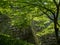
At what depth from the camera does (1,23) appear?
19438 millimetres

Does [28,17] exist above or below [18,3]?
below

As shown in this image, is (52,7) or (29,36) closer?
(52,7)

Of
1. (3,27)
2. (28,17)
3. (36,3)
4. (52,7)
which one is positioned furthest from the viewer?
(3,27)

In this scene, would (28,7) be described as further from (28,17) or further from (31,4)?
(28,17)

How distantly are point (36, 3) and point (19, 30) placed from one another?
490 inches

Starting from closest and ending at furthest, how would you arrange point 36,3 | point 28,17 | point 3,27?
point 36,3 → point 28,17 → point 3,27

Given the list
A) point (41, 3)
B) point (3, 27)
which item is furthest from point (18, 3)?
point (3, 27)

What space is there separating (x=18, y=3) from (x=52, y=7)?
180 centimetres

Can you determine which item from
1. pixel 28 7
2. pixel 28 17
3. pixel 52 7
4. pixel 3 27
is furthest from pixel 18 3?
pixel 3 27

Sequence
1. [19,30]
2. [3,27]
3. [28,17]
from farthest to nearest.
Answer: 1. [19,30]
2. [3,27]
3. [28,17]

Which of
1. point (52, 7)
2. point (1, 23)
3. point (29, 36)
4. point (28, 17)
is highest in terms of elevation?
point (52, 7)

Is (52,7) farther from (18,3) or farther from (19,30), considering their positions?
(19,30)

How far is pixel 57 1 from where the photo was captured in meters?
8.53

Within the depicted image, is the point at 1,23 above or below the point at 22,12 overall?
below
